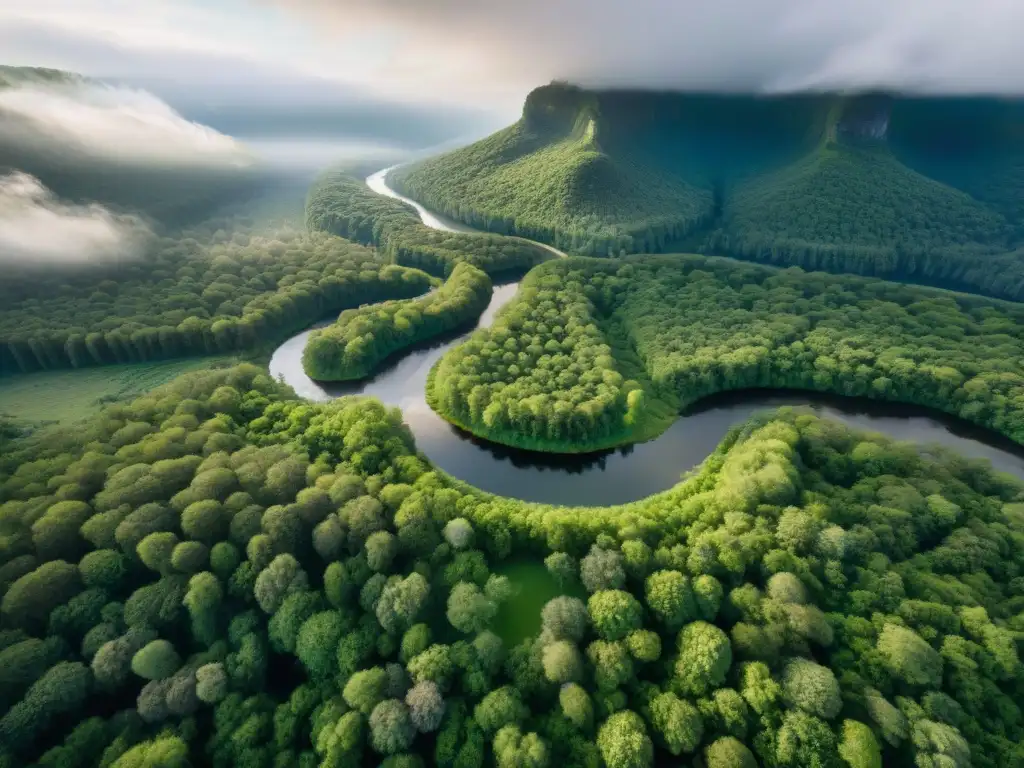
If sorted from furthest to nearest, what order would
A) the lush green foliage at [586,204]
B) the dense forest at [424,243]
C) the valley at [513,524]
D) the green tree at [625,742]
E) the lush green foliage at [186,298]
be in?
the lush green foliage at [586,204] → the dense forest at [424,243] → the lush green foliage at [186,298] → the valley at [513,524] → the green tree at [625,742]

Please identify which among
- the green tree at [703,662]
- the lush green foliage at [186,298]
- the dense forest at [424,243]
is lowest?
the green tree at [703,662]

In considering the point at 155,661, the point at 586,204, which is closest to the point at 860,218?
the point at 586,204

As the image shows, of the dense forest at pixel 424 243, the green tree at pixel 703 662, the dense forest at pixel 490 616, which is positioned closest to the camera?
the dense forest at pixel 490 616

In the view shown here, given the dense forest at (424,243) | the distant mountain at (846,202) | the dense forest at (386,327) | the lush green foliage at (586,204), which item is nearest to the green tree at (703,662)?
the dense forest at (386,327)

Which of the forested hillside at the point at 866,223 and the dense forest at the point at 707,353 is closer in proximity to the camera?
the dense forest at the point at 707,353

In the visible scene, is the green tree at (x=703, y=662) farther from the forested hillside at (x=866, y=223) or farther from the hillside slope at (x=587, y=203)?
the forested hillside at (x=866, y=223)

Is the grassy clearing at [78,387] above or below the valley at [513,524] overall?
below

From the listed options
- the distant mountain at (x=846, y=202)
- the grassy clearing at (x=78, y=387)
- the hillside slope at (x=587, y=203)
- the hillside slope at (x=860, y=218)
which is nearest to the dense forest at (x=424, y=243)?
the hillside slope at (x=587, y=203)

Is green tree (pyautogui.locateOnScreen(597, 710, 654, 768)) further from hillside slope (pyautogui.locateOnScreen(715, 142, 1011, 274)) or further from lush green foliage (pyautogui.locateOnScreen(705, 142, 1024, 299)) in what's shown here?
hillside slope (pyautogui.locateOnScreen(715, 142, 1011, 274))

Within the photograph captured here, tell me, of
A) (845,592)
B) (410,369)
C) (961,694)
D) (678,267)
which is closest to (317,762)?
(845,592)
